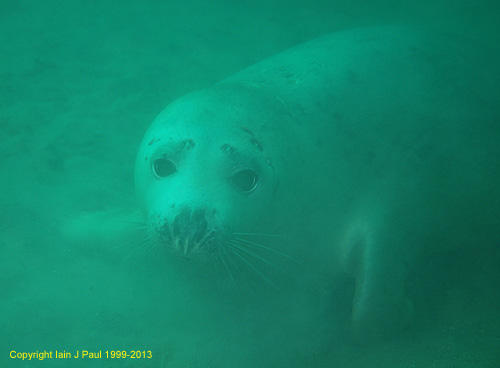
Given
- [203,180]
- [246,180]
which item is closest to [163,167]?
[203,180]

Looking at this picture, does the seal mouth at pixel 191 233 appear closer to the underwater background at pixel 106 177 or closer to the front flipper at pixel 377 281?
the underwater background at pixel 106 177

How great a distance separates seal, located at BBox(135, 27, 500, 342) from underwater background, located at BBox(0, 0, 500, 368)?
0.33 metres

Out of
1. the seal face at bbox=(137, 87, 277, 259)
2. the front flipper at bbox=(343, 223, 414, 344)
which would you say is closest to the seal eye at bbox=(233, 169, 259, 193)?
the seal face at bbox=(137, 87, 277, 259)

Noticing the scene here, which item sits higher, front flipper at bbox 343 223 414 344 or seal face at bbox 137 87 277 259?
seal face at bbox 137 87 277 259

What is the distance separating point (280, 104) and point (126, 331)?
70.4 inches

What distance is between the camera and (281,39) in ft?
20.3

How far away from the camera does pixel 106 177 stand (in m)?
3.22

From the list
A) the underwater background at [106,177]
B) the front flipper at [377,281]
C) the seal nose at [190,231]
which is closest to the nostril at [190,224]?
the seal nose at [190,231]

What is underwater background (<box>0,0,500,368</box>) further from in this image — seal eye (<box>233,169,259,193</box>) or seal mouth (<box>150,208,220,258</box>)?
seal eye (<box>233,169,259,193</box>)

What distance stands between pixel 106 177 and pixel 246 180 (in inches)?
68.3

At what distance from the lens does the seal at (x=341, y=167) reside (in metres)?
2.03

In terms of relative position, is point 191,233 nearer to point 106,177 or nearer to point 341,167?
point 341,167

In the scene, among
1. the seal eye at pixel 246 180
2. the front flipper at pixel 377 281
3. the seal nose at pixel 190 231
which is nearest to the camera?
the seal nose at pixel 190 231

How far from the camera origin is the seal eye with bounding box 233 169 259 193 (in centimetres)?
201
